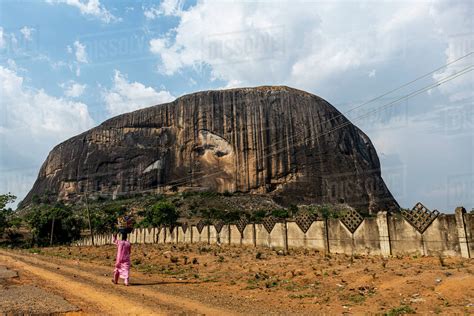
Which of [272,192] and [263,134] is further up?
[263,134]

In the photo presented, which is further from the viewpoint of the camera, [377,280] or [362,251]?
[362,251]

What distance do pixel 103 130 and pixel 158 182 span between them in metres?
25.9

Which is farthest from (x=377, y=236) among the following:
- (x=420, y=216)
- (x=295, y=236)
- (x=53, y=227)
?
(x=53, y=227)

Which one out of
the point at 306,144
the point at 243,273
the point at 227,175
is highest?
the point at 306,144

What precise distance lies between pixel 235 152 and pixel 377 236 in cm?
9281

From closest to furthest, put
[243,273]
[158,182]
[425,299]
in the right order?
[425,299] → [243,273] → [158,182]

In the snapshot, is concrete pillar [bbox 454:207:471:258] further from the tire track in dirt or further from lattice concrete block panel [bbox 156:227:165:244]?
lattice concrete block panel [bbox 156:227:165:244]

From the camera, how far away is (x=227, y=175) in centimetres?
10850

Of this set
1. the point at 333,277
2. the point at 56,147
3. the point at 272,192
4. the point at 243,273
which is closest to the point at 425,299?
the point at 333,277

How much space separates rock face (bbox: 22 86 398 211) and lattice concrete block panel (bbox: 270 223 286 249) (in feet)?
267

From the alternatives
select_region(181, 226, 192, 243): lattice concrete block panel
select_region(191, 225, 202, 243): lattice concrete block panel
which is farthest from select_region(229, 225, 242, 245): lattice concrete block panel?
select_region(181, 226, 192, 243): lattice concrete block panel

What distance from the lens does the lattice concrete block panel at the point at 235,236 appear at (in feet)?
87.6

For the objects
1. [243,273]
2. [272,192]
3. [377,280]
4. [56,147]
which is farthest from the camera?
[56,147]

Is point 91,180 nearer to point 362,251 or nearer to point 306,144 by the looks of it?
point 306,144
